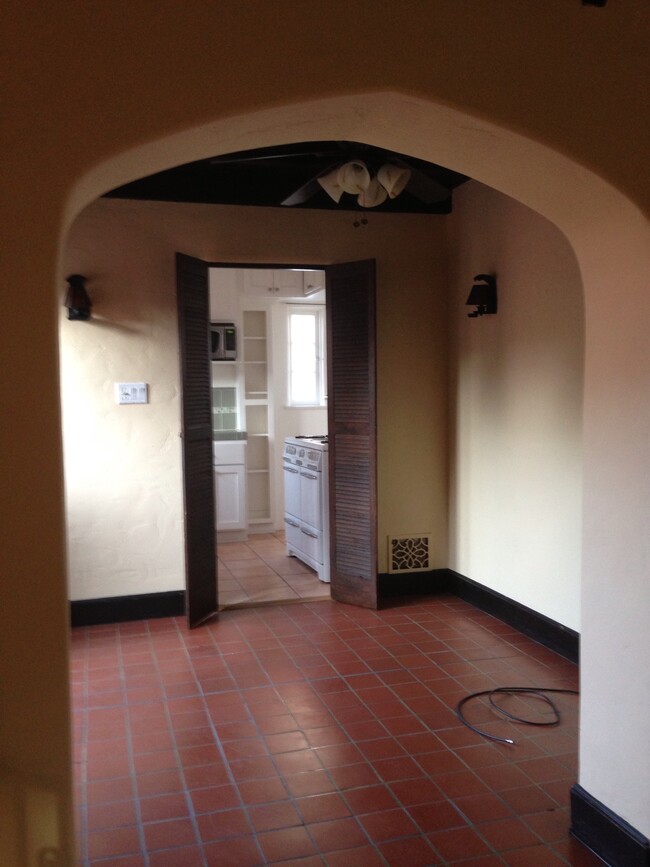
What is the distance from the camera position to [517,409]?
13.8ft

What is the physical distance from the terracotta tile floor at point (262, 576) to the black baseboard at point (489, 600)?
48 cm

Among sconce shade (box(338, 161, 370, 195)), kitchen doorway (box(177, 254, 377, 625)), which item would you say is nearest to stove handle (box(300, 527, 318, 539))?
kitchen doorway (box(177, 254, 377, 625))

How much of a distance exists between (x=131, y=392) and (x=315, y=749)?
2.39 m

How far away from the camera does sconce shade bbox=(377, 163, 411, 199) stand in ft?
10.7

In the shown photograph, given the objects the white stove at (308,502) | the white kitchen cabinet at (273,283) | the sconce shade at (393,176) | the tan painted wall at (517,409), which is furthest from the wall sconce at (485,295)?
the white kitchen cabinet at (273,283)

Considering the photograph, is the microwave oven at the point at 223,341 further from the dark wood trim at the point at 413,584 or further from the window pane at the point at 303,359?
the dark wood trim at the point at 413,584

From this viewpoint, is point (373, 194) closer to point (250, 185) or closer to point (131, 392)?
point (250, 185)

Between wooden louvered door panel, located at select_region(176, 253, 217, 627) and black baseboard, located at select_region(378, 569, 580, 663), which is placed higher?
wooden louvered door panel, located at select_region(176, 253, 217, 627)

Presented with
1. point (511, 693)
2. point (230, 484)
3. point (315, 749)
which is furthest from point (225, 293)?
point (315, 749)

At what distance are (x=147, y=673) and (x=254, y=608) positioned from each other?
113 centimetres

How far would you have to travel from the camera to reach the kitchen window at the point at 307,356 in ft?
24.5

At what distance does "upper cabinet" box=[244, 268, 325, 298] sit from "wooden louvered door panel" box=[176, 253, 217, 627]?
226 centimetres

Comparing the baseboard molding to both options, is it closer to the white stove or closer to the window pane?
the white stove

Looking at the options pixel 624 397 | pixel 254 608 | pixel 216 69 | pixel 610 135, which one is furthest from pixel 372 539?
pixel 216 69
